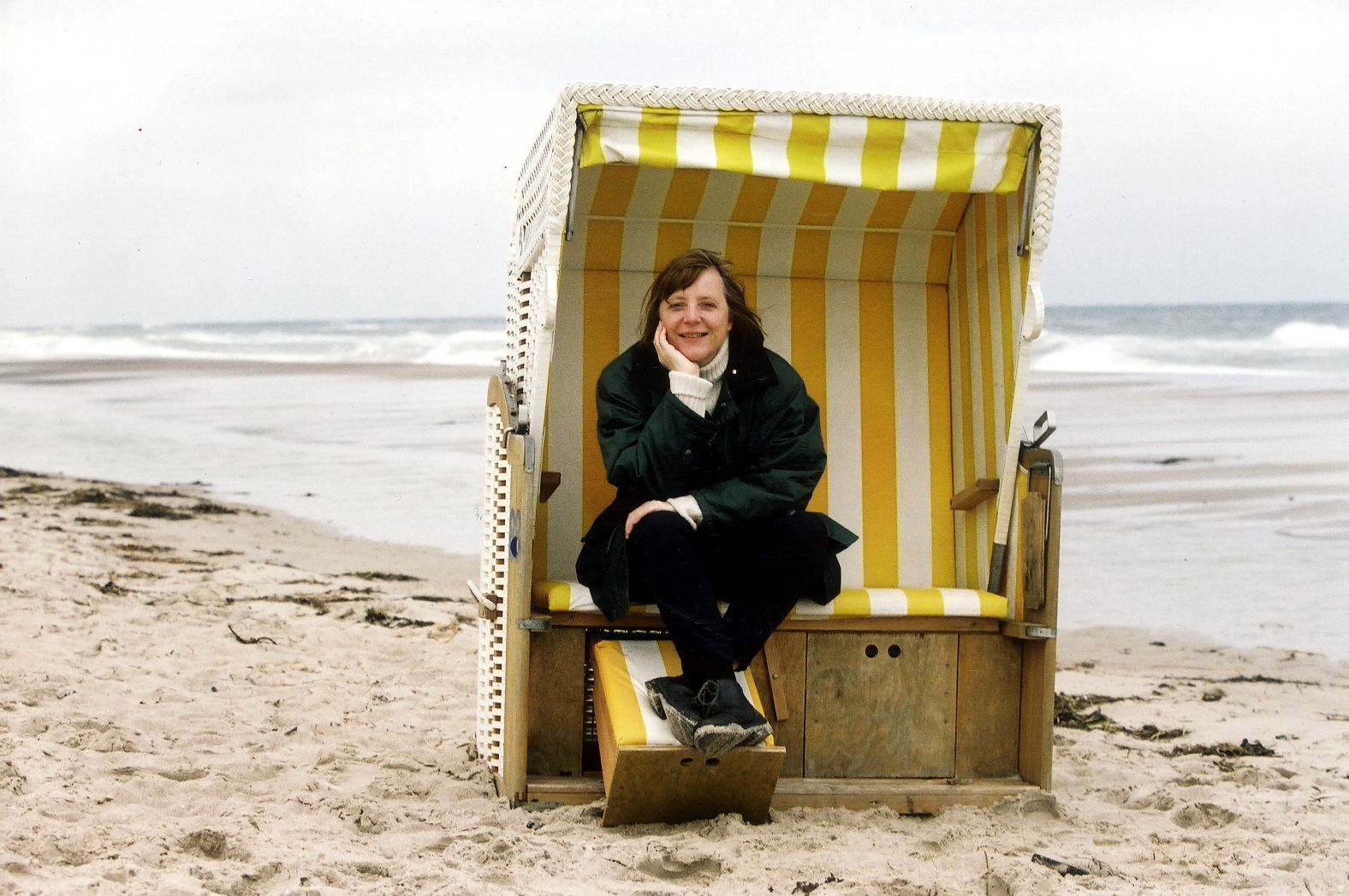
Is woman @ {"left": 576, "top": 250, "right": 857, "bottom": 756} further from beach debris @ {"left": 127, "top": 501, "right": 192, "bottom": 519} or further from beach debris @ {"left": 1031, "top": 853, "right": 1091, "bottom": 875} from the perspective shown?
beach debris @ {"left": 127, "top": 501, "right": 192, "bottom": 519}

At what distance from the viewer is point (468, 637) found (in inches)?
261

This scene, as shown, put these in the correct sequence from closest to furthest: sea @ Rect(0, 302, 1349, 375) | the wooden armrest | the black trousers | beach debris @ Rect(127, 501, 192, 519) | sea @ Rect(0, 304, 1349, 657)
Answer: the black trousers < the wooden armrest < sea @ Rect(0, 304, 1349, 657) < beach debris @ Rect(127, 501, 192, 519) < sea @ Rect(0, 302, 1349, 375)

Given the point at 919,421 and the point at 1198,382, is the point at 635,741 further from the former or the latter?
the point at 1198,382

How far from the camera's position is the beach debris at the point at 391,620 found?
673 cm

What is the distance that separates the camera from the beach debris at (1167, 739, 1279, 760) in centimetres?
497

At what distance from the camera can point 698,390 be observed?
4066mm

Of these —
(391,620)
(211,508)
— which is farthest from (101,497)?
(391,620)

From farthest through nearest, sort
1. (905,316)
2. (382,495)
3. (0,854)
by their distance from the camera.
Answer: (382,495) → (905,316) → (0,854)

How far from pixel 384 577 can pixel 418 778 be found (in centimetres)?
372

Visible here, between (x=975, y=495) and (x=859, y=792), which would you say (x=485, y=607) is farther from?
(x=975, y=495)

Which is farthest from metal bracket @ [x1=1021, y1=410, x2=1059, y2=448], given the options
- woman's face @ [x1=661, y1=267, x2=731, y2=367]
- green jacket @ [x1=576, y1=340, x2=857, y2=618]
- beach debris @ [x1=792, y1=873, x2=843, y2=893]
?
beach debris @ [x1=792, y1=873, x2=843, y2=893]

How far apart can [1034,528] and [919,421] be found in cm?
96

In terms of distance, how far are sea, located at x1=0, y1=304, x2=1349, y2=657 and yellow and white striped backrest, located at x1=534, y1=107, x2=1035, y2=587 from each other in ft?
8.73

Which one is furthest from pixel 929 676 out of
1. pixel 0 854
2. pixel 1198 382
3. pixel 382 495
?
pixel 1198 382
